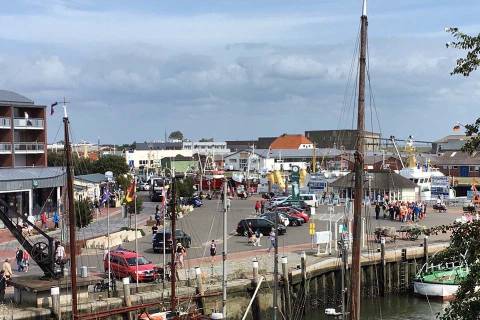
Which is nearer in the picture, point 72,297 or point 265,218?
point 72,297

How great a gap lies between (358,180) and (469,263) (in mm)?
6976

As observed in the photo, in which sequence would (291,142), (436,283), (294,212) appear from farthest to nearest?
(291,142) → (294,212) → (436,283)

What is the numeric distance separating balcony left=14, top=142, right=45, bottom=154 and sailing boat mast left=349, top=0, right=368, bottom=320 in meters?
52.9

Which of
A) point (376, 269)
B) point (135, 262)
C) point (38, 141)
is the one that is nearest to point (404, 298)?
point (376, 269)

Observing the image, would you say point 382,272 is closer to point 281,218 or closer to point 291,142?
point 281,218

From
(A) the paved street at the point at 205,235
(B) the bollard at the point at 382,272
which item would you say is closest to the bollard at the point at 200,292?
(A) the paved street at the point at 205,235

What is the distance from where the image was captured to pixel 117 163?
109062mm

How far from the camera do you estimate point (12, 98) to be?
222 feet

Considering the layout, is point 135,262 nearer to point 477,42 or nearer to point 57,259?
point 57,259

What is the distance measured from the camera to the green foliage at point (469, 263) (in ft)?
38.8

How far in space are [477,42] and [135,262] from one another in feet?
79.5

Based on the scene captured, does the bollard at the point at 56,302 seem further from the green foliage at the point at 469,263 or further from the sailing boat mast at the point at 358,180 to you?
the green foliage at the point at 469,263

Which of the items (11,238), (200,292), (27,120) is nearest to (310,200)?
(27,120)

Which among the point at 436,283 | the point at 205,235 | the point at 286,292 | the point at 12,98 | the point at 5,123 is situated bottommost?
the point at 436,283
